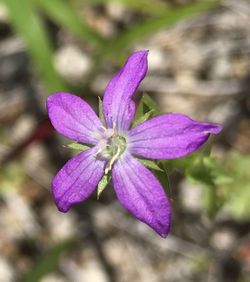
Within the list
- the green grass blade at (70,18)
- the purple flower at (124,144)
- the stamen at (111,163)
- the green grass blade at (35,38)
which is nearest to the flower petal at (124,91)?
the purple flower at (124,144)

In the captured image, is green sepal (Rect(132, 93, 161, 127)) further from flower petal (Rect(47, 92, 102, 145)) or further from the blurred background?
the blurred background

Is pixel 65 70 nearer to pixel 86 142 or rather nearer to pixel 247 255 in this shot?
pixel 247 255

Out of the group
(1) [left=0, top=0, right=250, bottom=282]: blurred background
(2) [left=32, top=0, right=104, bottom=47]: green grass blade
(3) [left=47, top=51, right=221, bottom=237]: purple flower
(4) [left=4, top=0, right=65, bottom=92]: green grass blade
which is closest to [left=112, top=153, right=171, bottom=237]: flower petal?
(3) [left=47, top=51, right=221, bottom=237]: purple flower

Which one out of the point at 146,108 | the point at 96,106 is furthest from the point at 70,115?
the point at 96,106

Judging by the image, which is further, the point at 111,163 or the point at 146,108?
the point at 146,108

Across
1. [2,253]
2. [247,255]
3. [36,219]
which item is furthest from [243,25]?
[2,253]

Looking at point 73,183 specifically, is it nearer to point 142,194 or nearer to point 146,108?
point 142,194

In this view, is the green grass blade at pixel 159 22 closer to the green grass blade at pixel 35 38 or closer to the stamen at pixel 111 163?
the green grass blade at pixel 35 38
